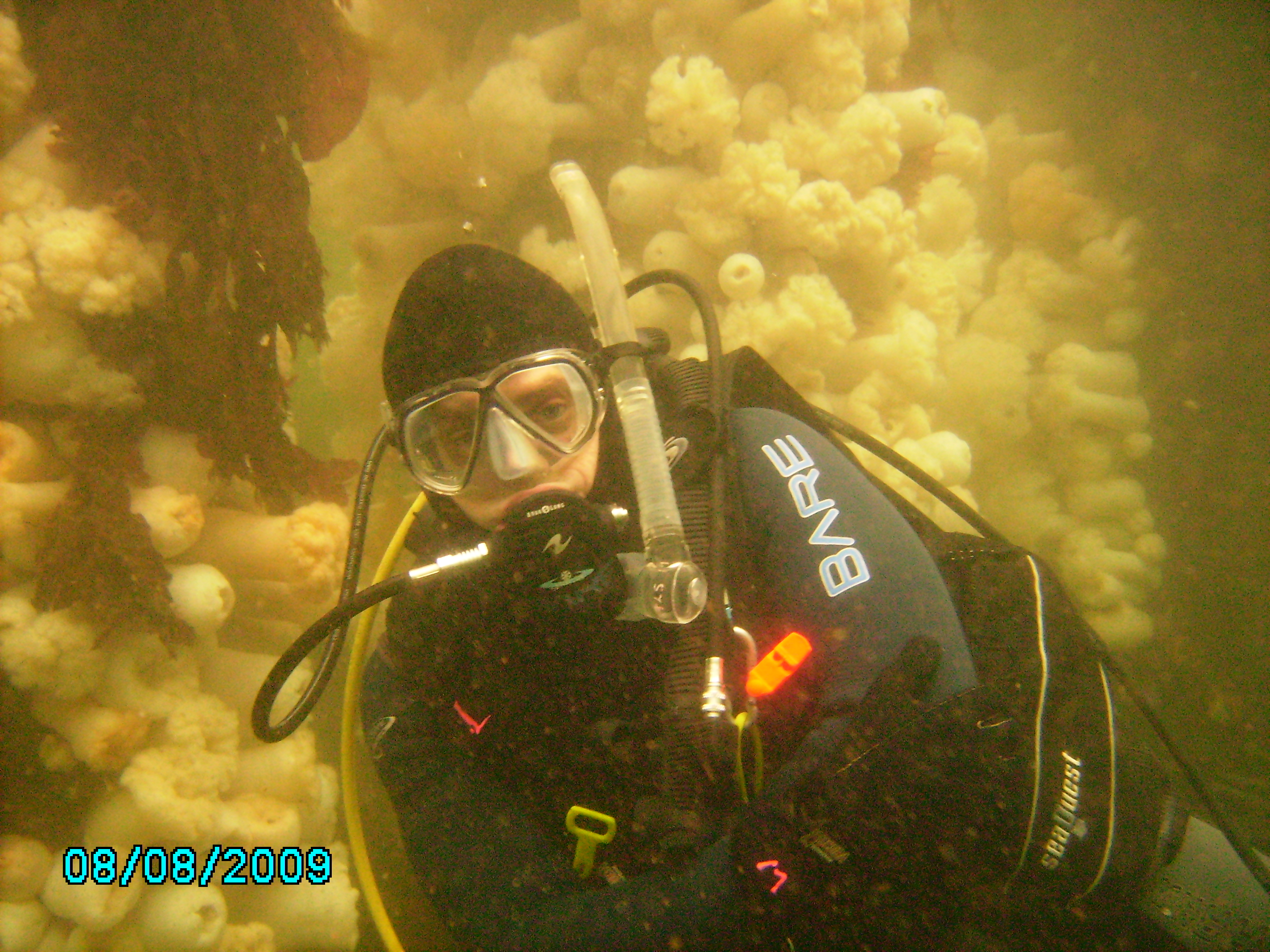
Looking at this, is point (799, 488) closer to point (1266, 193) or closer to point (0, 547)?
point (0, 547)

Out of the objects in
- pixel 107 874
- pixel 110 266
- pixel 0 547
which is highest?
pixel 110 266

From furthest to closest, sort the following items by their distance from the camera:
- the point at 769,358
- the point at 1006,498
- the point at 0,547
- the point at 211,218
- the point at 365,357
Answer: the point at 1006,498
the point at 365,357
the point at 769,358
the point at 211,218
the point at 0,547

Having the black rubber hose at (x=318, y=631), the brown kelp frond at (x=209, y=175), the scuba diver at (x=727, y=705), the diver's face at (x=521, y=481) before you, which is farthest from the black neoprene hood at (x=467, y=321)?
the brown kelp frond at (x=209, y=175)

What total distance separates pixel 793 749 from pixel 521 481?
1.25m

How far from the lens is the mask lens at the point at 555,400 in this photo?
2.06m

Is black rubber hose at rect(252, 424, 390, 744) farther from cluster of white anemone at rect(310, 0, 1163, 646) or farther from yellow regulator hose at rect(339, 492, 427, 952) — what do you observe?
cluster of white anemone at rect(310, 0, 1163, 646)

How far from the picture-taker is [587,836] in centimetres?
183

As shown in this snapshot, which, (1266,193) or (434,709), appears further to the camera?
(1266,193)

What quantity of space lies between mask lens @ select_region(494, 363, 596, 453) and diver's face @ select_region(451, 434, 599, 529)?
0.06 m

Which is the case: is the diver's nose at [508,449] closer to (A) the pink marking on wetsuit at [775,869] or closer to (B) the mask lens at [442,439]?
(B) the mask lens at [442,439]

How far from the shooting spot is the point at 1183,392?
4.79 metres

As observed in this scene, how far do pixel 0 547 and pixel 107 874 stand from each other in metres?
1.33

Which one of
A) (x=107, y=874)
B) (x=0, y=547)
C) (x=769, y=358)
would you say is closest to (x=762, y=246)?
(x=769, y=358)

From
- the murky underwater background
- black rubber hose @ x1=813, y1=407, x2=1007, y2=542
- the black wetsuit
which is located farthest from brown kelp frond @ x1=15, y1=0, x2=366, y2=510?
black rubber hose @ x1=813, y1=407, x2=1007, y2=542
